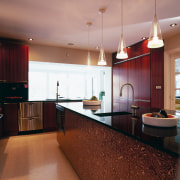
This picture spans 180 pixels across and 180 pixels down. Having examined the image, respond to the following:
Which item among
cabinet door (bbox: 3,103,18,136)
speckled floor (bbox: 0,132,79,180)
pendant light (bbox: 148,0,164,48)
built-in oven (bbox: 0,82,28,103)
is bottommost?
speckled floor (bbox: 0,132,79,180)

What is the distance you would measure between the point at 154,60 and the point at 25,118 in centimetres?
386

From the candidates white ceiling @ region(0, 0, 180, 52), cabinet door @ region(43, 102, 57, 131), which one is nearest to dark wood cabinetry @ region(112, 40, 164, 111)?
white ceiling @ region(0, 0, 180, 52)

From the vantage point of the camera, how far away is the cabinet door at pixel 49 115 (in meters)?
4.20

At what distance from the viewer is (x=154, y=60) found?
12.9 ft

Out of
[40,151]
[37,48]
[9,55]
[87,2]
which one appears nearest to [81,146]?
Answer: [40,151]

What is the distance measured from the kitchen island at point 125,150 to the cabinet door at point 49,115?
256 cm

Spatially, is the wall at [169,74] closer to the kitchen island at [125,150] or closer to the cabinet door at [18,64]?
the kitchen island at [125,150]

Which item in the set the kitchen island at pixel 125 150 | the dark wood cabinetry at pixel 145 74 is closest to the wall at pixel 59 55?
the dark wood cabinetry at pixel 145 74

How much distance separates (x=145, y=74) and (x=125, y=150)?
3513mm

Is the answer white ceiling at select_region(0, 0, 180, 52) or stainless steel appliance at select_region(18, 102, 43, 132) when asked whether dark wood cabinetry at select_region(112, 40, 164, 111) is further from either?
stainless steel appliance at select_region(18, 102, 43, 132)

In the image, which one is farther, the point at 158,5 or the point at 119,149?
the point at 158,5

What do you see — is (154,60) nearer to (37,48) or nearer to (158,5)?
(158,5)

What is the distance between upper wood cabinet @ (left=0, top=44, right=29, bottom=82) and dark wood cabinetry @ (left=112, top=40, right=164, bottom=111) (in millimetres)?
2697

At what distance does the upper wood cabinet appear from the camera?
12.6 ft
